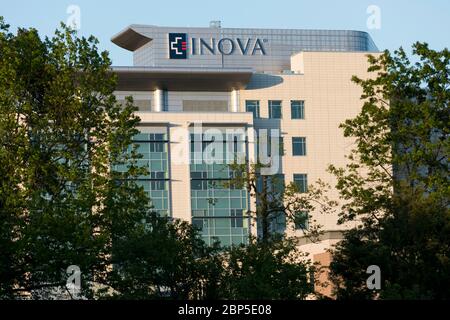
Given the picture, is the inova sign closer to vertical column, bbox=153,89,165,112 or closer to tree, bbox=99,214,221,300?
vertical column, bbox=153,89,165,112

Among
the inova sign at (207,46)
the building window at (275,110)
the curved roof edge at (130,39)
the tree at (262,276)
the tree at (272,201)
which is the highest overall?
the curved roof edge at (130,39)

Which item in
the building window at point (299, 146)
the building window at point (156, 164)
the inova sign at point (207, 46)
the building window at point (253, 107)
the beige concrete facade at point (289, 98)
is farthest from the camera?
the inova sign at point (207, 46)

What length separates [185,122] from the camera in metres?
113

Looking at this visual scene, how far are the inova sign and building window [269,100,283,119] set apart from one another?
5.58m

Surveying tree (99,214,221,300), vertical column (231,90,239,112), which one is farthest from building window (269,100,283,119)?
tree (99,214,221,300)

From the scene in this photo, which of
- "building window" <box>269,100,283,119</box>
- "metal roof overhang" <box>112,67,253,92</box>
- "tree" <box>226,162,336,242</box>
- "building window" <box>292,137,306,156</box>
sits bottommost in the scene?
"tree" <box>226,162,336,242</box>

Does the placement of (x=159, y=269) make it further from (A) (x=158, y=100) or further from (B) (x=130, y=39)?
(B) (x=130, y=39)

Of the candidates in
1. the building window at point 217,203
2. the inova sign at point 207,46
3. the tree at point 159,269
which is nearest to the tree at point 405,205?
the tree at point 159,269

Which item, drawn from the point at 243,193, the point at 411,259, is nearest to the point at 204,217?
the point at 243,193

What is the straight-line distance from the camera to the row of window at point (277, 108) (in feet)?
382

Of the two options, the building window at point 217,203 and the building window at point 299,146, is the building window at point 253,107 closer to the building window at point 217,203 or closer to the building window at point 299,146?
the building window at point 299,146

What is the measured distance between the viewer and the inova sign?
118m
